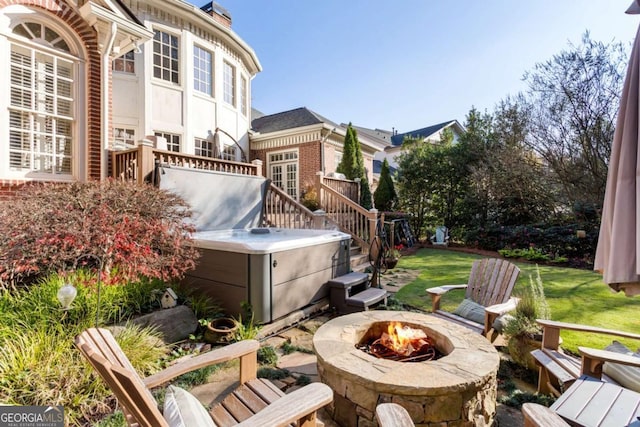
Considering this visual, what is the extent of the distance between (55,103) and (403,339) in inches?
277

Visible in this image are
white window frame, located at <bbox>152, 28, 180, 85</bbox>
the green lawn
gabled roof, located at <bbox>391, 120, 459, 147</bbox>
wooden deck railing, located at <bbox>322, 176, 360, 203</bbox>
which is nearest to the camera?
the green lawn

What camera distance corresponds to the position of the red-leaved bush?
2771 mm

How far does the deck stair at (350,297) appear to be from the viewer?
4566 millimetres

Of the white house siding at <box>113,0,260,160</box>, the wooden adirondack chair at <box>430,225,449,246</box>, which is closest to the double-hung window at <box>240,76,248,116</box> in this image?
the white house siding at <box>113,0,260,160</box>

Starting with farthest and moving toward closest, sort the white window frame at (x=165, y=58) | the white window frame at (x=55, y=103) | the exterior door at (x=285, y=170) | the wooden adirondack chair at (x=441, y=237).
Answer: the exterior door at (x=285, y=170) → the wooden adirondack chair at (x=441, y=237) → the white window frame at (x=165, y=58) → the white window frame at (x=55, y=103)

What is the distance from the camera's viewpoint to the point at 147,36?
6.49 metres

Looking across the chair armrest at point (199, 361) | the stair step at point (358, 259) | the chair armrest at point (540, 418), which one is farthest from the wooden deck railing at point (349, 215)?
the chair armrest at point (540, 418)

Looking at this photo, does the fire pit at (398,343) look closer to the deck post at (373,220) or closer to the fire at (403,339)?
the fire at (403,339)

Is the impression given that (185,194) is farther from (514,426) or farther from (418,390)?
(514,426)

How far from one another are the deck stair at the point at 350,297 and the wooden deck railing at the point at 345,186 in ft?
14.6

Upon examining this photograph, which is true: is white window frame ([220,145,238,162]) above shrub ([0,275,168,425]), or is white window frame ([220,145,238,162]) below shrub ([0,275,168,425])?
above

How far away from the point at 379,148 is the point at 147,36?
430 inches

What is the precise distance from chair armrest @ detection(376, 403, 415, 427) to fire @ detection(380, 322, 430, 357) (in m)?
1.19

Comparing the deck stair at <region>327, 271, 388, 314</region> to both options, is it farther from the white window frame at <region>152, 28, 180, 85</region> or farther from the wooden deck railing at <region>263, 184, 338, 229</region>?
the white window frame at <region>152, 28, 180, 85</region>
